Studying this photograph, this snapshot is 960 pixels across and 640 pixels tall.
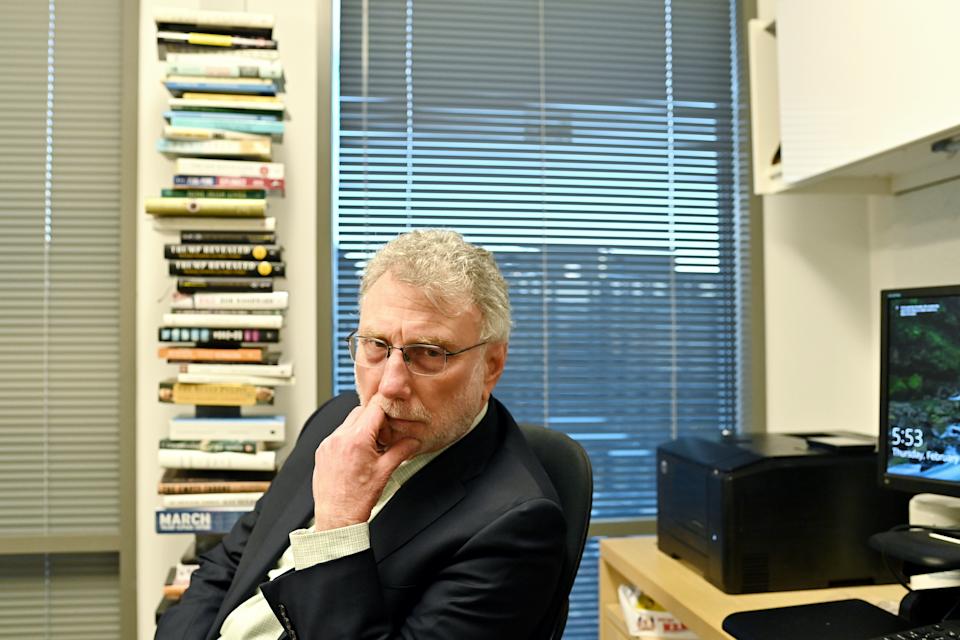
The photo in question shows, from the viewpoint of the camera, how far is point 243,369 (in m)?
2.12

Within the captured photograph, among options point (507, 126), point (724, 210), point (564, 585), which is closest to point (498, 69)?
point (507, 126)

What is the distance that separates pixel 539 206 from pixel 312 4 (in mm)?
996

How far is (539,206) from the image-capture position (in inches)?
100

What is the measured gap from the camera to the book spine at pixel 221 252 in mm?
2104

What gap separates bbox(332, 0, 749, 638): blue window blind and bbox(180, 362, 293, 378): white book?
33 centimetres

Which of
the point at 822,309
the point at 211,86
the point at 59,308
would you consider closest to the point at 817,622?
the point at 822,309

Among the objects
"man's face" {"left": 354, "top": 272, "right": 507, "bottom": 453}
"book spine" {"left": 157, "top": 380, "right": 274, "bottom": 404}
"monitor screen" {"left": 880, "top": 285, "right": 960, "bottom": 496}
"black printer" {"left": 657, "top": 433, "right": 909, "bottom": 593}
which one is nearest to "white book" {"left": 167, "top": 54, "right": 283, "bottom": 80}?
"book spine" {"left": 157, "top": 380, "right": 274, "bottom": 404}

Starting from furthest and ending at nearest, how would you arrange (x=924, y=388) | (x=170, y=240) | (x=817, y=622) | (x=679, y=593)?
1. (x=170, y=240)
2. (x=679, y=593)
3. (x=924, y=388)
4. (x=817, y=622)

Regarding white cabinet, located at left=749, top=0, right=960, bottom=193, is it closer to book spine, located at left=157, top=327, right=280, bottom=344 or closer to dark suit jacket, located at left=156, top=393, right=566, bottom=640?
dark suit jacket, located at left=156, top=393, right=566, bottom=640

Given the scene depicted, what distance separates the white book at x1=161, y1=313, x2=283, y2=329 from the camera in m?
2.09

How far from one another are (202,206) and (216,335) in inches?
14.5

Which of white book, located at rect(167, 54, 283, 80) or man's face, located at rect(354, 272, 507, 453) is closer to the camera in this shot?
man's face, located at rect(354, 272, 507, 453)

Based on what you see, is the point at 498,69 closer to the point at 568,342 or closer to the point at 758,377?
the point at 568,342

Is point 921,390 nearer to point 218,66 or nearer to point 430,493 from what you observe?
point 430,493
